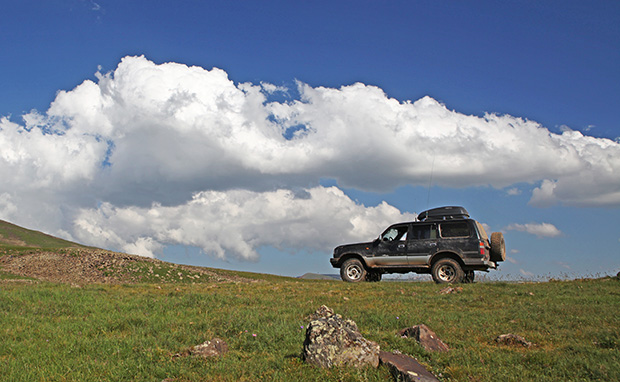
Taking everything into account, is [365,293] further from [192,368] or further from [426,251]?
[192,368]

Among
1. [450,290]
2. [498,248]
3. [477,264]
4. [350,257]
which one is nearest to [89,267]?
[350,257]

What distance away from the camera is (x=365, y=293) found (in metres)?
14.2

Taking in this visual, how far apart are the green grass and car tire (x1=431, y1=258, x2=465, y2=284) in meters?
2.52

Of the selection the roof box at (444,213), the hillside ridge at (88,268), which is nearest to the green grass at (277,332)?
the roof box at (444,213)

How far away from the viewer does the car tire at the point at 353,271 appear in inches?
732

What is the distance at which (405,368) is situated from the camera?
5.62 metres

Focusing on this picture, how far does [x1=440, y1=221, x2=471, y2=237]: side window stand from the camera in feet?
55.6

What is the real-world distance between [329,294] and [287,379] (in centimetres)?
839

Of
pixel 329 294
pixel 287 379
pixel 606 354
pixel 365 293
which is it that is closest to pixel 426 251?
pixel 365 293

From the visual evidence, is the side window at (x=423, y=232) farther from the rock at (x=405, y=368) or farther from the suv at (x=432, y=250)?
the rock at (x=405, y=368)

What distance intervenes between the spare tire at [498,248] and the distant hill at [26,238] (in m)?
50.3

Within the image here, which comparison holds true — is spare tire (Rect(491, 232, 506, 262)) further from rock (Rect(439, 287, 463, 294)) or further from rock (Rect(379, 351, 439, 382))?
rock (Rect(379, 351, 439, 382))

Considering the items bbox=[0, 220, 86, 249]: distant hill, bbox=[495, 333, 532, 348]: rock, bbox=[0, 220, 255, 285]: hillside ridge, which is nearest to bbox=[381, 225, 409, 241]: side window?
bbox=[495, 333, 532, 348]: rock

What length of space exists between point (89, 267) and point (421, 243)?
20871mm
